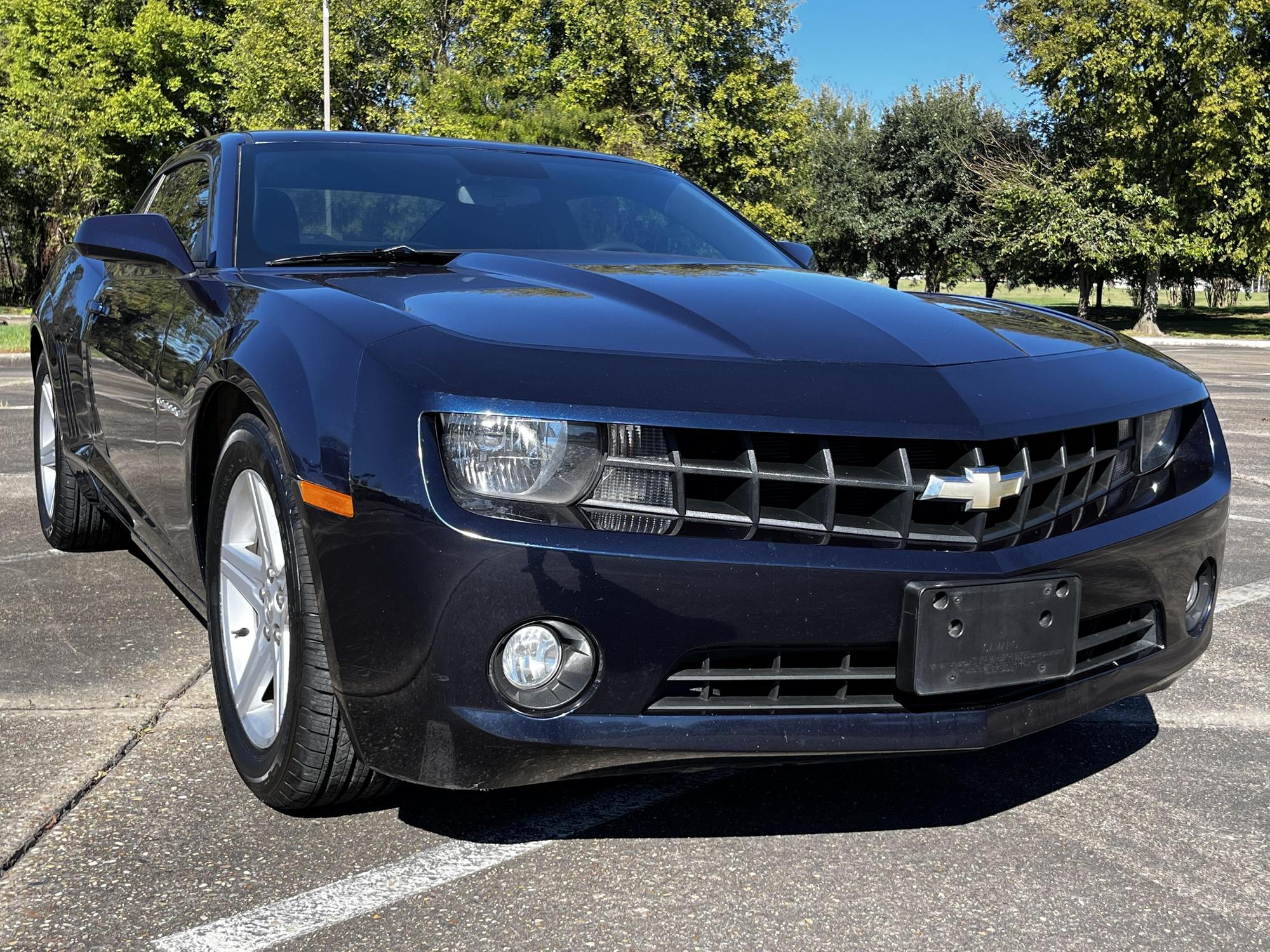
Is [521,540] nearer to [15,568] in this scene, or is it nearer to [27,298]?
[15,568]

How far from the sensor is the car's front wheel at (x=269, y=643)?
2295mm

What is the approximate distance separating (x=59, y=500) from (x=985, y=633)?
389 centimetres

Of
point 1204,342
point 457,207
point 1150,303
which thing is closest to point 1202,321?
point 1150,303

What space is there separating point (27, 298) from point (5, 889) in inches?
1532

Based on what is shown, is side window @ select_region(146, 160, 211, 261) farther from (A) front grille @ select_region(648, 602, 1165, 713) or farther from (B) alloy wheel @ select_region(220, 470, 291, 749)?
(A) front grille @ select_region(648, 602, 1165, 713)

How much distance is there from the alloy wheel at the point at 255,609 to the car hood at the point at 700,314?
50 centimetres

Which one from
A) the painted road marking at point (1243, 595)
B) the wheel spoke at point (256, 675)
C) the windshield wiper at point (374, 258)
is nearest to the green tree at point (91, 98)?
the windshield wiper at point (374, 258)

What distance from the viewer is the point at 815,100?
5453 centimetres

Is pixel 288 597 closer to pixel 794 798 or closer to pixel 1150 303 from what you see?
pixel 794 798

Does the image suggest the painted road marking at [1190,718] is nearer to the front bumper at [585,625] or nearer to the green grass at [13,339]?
the front bumper at [585,625]

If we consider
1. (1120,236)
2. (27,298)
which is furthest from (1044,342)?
(27,298)

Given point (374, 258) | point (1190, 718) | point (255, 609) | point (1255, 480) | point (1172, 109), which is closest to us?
point (255, 609)

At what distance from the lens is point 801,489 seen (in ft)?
7.14

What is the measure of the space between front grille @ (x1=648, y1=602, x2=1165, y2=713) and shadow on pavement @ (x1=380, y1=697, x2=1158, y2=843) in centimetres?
24
